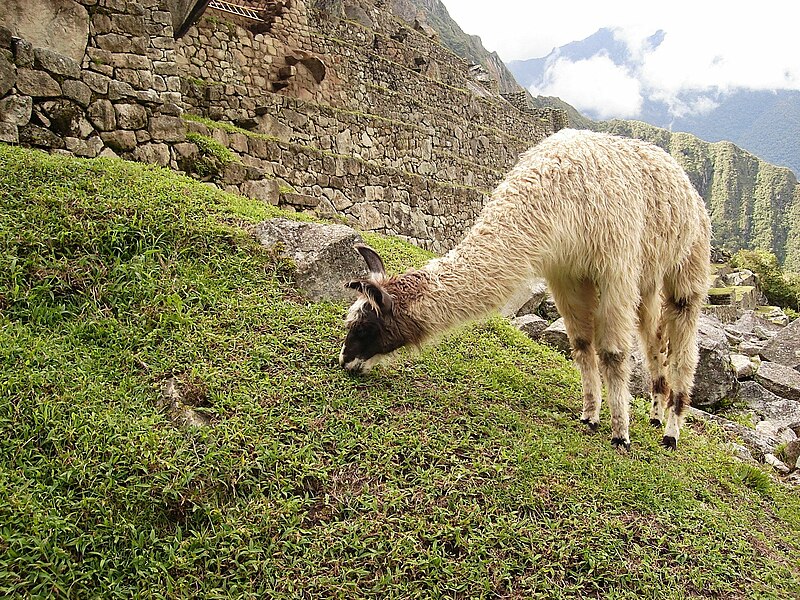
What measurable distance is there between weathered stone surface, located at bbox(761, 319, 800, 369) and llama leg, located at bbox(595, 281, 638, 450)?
7.77 m

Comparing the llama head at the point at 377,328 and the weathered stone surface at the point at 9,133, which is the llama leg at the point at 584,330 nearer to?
the llama head at the point at 377,328

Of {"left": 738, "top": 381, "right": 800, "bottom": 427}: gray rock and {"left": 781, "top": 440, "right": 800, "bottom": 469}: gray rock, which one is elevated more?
{"left": 781, "top": 440, "right": 800, "bottom": 469}: gray rock

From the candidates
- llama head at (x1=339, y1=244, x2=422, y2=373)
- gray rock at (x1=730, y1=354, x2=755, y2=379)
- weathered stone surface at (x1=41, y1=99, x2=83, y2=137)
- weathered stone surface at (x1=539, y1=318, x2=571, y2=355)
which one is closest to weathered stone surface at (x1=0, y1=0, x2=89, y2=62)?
weathered stone surface at (x1=41, y1=99, x2=83, y2=137)

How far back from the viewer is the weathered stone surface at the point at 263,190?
798cm

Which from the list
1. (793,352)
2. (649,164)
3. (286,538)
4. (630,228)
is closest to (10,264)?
(286,538)

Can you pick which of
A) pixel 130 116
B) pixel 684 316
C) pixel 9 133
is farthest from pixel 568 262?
pixel 9 133

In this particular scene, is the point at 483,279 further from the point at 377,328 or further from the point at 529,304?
the point at 529,304

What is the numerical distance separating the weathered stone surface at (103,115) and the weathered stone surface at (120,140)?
0.07m

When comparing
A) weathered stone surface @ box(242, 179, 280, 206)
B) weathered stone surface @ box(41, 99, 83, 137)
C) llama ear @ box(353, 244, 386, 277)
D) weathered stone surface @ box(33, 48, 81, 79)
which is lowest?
llama ear @ box(353, 244, 386, 277)

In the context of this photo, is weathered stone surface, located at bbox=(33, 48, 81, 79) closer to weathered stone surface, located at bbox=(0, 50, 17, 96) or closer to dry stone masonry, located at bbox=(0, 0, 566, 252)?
dry stone masonry, located at bbox=(0, 0, 566, 252)

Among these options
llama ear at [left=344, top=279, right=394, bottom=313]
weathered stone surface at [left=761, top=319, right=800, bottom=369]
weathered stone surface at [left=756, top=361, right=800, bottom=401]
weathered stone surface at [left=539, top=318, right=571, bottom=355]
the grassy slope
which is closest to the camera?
the grassy slope

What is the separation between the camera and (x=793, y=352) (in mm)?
10680

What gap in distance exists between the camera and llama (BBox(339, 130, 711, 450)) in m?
4.07

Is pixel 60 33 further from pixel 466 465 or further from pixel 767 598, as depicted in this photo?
pixel 767 598
